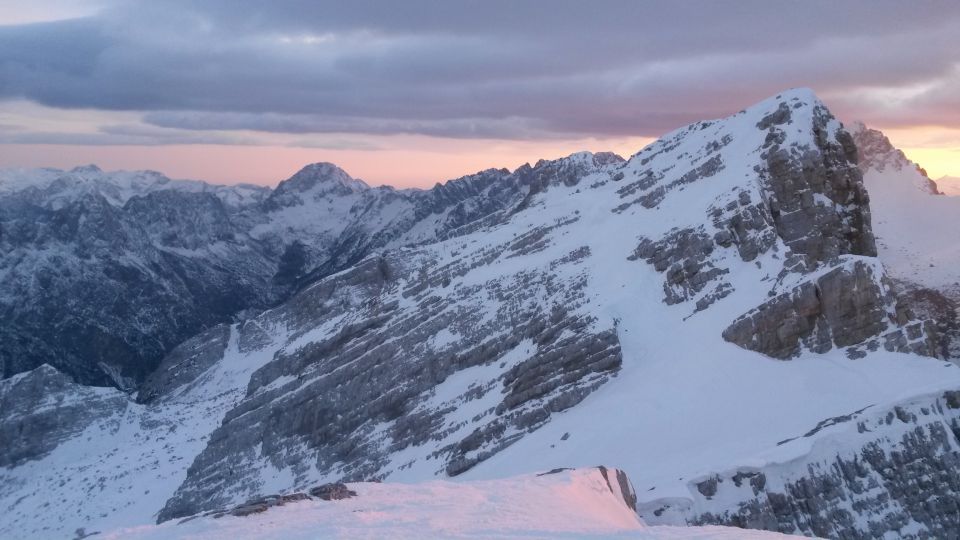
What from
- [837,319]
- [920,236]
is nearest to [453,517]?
[837,319]

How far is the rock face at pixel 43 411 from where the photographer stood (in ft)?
516

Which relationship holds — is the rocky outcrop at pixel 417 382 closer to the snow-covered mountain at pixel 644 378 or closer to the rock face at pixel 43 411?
the snow-covered mountain at pixel 644 378

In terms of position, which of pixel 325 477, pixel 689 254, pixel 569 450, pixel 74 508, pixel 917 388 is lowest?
pixel 74 508

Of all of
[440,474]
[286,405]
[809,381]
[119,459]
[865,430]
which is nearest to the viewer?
[865,430]

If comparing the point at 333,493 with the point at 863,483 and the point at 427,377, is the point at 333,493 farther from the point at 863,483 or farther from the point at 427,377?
the point at 427,377

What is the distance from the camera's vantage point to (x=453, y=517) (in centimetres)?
3244

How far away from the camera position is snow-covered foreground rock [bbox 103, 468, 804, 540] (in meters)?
30.4

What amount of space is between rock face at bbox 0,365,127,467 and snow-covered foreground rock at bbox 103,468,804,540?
13940cm

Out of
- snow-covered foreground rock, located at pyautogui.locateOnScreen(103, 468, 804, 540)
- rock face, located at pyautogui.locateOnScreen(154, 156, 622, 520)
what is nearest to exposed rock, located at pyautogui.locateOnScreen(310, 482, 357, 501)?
snow-covered foreground rock, located at pyautogui.locateOnScreen(103, 468, 804, 540)

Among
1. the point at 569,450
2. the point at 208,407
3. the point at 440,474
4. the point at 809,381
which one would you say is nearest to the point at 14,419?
the point at 208,407

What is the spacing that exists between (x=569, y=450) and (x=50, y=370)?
449 ft

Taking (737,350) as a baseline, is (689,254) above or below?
above

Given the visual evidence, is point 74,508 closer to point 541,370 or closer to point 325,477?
point 325,477

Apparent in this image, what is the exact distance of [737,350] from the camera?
79125 millimetres
